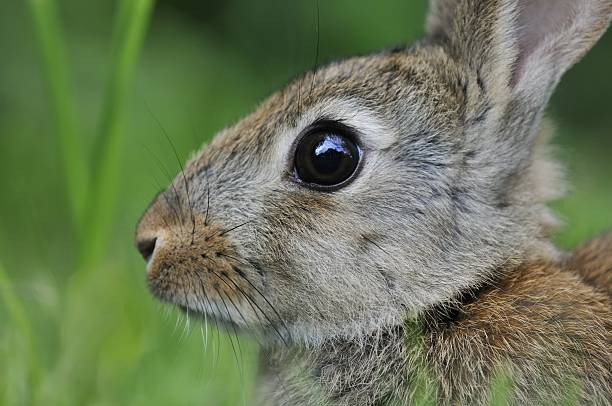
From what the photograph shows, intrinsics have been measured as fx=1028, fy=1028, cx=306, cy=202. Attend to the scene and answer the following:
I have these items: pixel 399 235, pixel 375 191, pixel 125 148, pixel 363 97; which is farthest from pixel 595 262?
pixel 125 148

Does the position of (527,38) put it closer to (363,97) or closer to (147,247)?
(363,97)

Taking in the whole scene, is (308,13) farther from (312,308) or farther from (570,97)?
(312,308)

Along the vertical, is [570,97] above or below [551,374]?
above

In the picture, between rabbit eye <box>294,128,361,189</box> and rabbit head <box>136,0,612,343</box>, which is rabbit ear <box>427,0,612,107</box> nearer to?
rabbit head <box>136,0,612,343</box>

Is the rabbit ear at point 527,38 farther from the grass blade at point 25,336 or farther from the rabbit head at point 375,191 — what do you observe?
the grass blade at point 25,336


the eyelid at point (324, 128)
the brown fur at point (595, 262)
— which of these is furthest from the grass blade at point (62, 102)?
the brown fur at point (595, 262)

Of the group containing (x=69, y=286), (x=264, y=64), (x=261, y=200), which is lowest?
(x=69, y=286)

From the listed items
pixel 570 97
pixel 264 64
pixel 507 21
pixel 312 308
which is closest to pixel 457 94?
pixel 507 21
